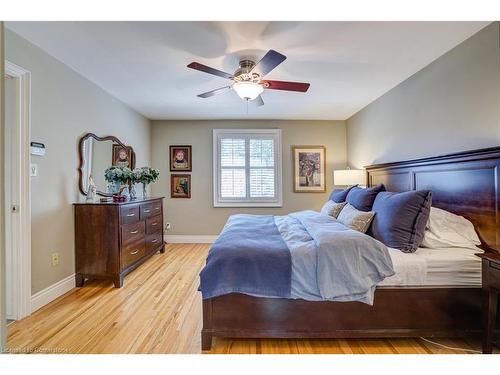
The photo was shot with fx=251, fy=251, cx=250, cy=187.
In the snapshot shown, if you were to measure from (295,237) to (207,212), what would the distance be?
3.09 metres

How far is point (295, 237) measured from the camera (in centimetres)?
212

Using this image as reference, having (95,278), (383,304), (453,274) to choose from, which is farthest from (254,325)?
(95,278)

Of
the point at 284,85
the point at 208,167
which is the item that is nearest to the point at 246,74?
the point at 284,85

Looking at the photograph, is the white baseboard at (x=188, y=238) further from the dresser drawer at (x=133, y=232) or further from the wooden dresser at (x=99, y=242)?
the wooden dresser at (x=99, y=242)

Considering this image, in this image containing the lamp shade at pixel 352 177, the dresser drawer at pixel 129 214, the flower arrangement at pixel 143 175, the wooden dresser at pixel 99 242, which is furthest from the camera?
the lamp shade at pixel 352 177

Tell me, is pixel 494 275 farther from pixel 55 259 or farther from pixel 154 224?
pixel 154 224

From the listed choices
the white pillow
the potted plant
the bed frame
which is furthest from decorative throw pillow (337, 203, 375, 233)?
the potted plant

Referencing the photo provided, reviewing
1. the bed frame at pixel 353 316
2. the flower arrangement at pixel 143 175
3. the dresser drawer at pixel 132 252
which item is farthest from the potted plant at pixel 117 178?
the bed frame at pixel 353 316

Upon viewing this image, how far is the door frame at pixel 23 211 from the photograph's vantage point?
2.17 m

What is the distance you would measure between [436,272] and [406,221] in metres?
0.41

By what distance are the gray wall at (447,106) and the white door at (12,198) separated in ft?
12.8

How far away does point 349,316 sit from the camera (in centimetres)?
177

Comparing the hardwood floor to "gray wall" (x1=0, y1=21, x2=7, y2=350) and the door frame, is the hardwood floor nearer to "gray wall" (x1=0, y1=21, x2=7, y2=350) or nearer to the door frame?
the door frame

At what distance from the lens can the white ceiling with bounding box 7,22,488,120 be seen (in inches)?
78.1
